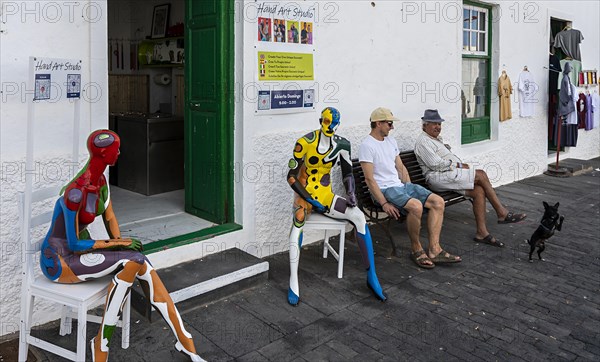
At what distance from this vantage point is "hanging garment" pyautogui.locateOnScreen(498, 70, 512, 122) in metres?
8.81

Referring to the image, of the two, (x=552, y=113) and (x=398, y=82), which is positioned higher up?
(x=398, y=82)

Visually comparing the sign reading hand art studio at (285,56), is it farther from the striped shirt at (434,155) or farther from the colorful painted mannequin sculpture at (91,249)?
the colorful painted mannequin sculpture at (91,249)

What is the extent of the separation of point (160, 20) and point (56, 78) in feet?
14.6

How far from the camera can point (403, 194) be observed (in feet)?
17.7

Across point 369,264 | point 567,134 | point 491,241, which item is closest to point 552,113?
point 567,134

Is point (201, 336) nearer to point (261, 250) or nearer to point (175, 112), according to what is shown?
point (261, 250)

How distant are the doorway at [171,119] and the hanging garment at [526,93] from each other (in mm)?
5572

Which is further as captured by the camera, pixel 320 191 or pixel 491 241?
pixel 491 241

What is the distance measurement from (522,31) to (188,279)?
7424 millimetres

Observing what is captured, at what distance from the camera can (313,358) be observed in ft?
11.9

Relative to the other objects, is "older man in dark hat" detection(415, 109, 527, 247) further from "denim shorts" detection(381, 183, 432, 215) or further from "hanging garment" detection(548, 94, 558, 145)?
"hanging garment" detection(548, 94, 558, 145)

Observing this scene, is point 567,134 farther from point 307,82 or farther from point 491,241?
point 307,82

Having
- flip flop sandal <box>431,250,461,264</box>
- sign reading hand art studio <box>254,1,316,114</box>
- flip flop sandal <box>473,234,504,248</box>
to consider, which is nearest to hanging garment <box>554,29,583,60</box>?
flip flop sandal <box>473,234,504,248</box>

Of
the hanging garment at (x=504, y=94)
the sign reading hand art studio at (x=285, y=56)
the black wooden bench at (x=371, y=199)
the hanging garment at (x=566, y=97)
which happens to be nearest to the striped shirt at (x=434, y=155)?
the black wooden bench at (x=371, y=199)
